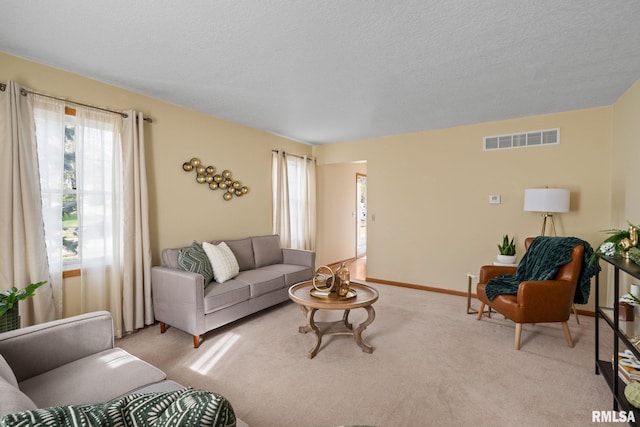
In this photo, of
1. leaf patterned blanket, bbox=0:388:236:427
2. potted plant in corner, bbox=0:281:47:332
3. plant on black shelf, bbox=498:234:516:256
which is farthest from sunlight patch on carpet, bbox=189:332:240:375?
plant on black shelf, bbox=498:234:516:256

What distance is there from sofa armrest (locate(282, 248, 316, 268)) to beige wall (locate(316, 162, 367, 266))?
5.11ft

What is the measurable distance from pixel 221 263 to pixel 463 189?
3.48 metres

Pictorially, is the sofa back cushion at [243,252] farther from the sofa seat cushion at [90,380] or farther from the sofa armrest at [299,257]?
the sofa seat cushion at [90,380]

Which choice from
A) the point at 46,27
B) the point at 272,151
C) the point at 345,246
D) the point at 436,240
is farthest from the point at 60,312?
the point at 345,246

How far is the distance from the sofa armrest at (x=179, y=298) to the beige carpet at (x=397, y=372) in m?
0.20

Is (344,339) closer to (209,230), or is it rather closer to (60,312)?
(209,230)

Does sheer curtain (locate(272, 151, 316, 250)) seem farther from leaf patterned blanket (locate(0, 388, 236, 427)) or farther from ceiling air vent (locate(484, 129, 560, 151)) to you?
leaf patterned blanket (locate(0, 388, 236, 427))

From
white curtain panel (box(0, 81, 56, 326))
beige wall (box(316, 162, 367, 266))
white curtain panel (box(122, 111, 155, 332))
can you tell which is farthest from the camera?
beige wall (box(316, 162, 367, 266))

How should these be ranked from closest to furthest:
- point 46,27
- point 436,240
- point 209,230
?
1. point 46,27
2. point 209,230
3. point 436,240

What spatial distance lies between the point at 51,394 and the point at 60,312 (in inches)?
66.4

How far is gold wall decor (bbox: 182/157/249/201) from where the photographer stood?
3.72 metres

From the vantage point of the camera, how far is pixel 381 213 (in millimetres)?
5051

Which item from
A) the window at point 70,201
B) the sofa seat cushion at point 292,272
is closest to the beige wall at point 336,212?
the sofa seat cushion at point 292,272

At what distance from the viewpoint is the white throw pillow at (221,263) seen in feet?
10.6
